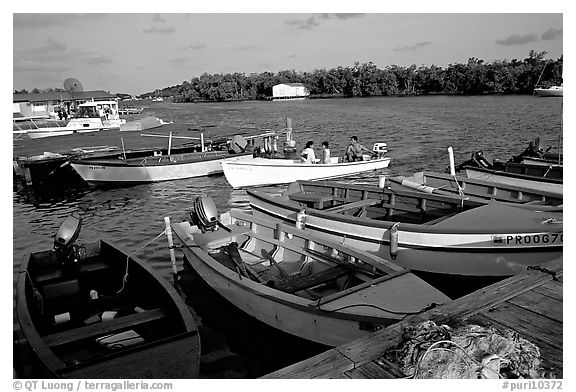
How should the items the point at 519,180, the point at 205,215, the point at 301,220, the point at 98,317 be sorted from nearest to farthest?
1. the point at 98,317
2. the point at 205,215
3. the point at 301,220
4. the point at 519,180

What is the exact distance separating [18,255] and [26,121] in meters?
40.6

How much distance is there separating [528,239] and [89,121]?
4037 cm

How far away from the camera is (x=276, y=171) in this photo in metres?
19.5

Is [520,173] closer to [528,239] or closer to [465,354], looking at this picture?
[528,239]

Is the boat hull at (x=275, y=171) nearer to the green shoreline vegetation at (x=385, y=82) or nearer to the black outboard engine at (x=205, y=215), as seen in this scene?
the black outboard engine at (x=205, y=215)

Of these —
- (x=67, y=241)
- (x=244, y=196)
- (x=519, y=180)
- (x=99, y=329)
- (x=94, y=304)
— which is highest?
(x=67, y=241)

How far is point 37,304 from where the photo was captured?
7129mm

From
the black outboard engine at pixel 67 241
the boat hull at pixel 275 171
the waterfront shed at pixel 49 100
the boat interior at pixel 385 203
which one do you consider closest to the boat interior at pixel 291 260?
the boat interior at pixel 385 203

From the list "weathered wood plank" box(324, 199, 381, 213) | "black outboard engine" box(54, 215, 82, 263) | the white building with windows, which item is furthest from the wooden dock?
the white building with windows

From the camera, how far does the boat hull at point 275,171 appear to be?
19.5 m

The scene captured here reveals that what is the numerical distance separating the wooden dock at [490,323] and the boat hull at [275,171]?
13818mm

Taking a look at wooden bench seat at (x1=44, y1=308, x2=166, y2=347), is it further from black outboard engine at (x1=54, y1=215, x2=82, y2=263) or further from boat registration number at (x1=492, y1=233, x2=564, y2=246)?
boat registration number at (x1=492, y1=233, x2=564, y2=246)

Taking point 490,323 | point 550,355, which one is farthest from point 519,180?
point 550,355
